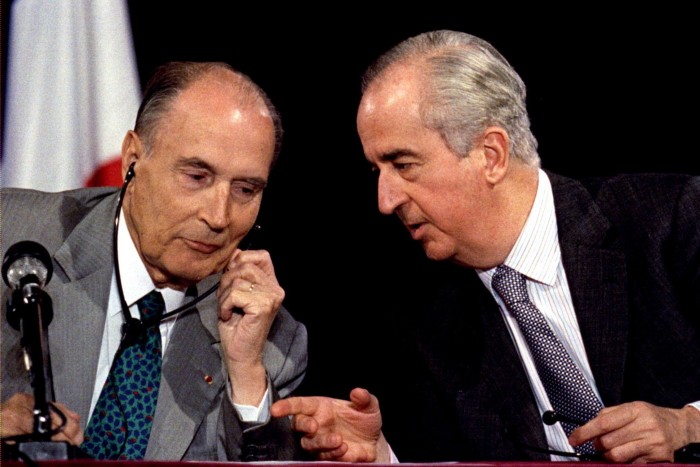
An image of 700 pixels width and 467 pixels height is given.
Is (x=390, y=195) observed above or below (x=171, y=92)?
below

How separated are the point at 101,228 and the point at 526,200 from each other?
1.12m

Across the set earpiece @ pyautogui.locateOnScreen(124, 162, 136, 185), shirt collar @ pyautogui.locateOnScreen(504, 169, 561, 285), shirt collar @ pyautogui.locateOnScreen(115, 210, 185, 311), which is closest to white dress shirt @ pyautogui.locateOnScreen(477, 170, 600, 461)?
shirt collar @ pyautogui.locateOnScreen(504, 169, 561, 285)

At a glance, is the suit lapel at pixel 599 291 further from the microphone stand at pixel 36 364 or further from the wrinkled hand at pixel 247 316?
the microphone stand at pixel 36 364

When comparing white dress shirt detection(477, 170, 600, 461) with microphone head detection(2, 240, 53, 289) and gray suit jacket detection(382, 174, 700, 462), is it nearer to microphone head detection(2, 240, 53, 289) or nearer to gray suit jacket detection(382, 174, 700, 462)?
gray suit jacket detection(382, 174, 700, 462)

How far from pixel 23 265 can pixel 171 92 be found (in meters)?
0.88

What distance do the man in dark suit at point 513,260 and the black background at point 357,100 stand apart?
35 cm

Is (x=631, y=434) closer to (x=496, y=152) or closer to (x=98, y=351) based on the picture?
(x=496, y=152)

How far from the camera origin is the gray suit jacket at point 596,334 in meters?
2.50

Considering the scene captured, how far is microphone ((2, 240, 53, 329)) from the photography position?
1.74m

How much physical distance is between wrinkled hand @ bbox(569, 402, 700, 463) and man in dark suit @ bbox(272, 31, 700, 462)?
0.35 metres

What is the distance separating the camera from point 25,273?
1761 millimetres

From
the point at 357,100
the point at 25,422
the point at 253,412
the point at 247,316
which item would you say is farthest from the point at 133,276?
the point at 357,100

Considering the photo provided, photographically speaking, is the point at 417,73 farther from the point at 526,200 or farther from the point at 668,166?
the point at 668,166

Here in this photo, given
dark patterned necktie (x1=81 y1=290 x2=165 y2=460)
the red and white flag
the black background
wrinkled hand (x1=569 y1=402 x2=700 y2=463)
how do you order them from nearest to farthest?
wrinkled hand (x1=569 y1=402 x2=700 y2=463)
dark patterned necktie (x1=81 y1=290 x2=165 y2=460)
the black background
the red and white flag
